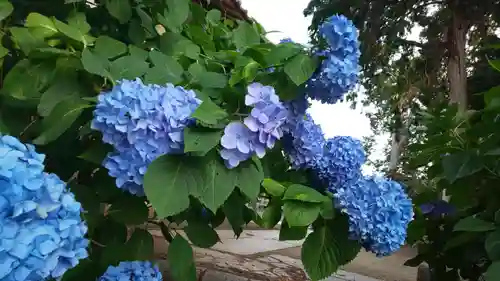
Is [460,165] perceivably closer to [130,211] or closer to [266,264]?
[130,211]

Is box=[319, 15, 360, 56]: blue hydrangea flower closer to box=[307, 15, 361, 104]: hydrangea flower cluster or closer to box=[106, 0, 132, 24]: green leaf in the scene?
box=[307, 15, 361, 104]: hydrangea flower cluster

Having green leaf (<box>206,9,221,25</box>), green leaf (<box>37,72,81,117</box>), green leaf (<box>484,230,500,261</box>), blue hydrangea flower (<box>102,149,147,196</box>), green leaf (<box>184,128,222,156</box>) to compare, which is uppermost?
green leaf (<box>206,9,221,25</box>)

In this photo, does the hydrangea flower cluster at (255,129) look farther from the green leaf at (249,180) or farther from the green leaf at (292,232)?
the green leaf at (292,232)

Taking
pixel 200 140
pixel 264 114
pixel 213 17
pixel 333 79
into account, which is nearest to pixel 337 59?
pixel 333 79

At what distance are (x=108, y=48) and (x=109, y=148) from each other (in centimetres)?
18

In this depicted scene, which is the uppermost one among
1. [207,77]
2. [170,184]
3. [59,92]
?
[207,77]

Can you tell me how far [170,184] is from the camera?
2.00ft

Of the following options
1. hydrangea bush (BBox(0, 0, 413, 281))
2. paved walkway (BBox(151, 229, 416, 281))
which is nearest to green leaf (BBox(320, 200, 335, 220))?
hydrangea bush (BBox(0, 0, 413, 281))

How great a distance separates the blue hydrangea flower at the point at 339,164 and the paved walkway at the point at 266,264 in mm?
1299

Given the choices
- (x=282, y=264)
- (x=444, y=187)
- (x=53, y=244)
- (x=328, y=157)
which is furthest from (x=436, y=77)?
(x=53, y=244)

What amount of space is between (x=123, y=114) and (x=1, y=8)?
0.31 m

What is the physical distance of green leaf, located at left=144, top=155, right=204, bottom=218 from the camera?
0.60 meters

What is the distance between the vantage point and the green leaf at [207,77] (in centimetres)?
77

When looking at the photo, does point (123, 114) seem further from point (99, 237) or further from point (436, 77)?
point (436, 77)
